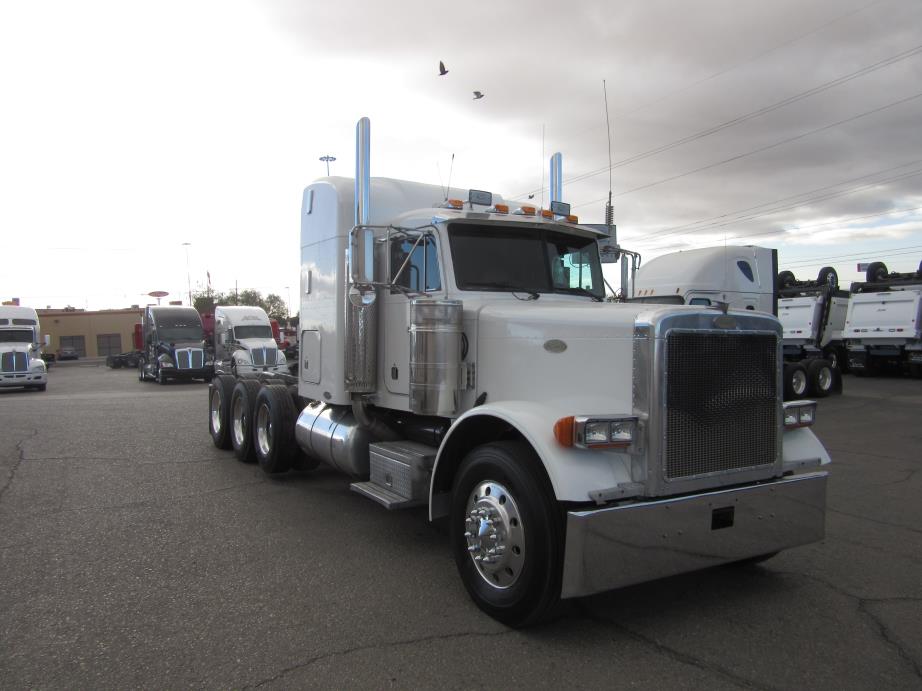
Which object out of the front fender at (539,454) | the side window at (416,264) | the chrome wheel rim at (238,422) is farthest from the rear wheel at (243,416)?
the front fender at (539,454)

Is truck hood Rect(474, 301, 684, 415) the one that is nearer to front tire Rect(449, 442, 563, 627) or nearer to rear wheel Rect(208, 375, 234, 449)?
front tire Rect(449, 442, 563, 627)

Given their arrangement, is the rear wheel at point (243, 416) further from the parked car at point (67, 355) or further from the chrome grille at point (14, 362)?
the parked car at point (67, 355)

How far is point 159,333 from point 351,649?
26967 mm

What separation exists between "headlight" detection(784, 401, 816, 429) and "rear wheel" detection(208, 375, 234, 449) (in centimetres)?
726

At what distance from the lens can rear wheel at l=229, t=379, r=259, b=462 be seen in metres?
8.58

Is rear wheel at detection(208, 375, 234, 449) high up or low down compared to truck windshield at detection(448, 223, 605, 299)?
down

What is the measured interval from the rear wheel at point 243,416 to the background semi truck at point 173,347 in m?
19.3

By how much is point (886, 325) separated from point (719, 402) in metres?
21.6

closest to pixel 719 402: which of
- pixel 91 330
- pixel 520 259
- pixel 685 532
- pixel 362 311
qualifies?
pixel 685 532

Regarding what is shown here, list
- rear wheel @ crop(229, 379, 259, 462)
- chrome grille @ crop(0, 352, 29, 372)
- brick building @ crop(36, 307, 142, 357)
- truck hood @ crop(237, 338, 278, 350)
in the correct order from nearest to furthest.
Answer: rear wheel @ crop(229, 379, 259, 462)
chrome grille @ crop(0, 352, 29, 372)
truck hood @ crop(237, 338, 278, 350)
brick building @ crop(36, 307, 142, 357)

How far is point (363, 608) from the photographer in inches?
165

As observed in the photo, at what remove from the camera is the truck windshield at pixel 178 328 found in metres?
28.0

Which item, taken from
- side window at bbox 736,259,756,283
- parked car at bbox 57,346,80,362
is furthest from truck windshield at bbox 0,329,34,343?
parked car at bbox 57,346,80,362

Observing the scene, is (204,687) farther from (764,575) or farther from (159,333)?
(159,333)
